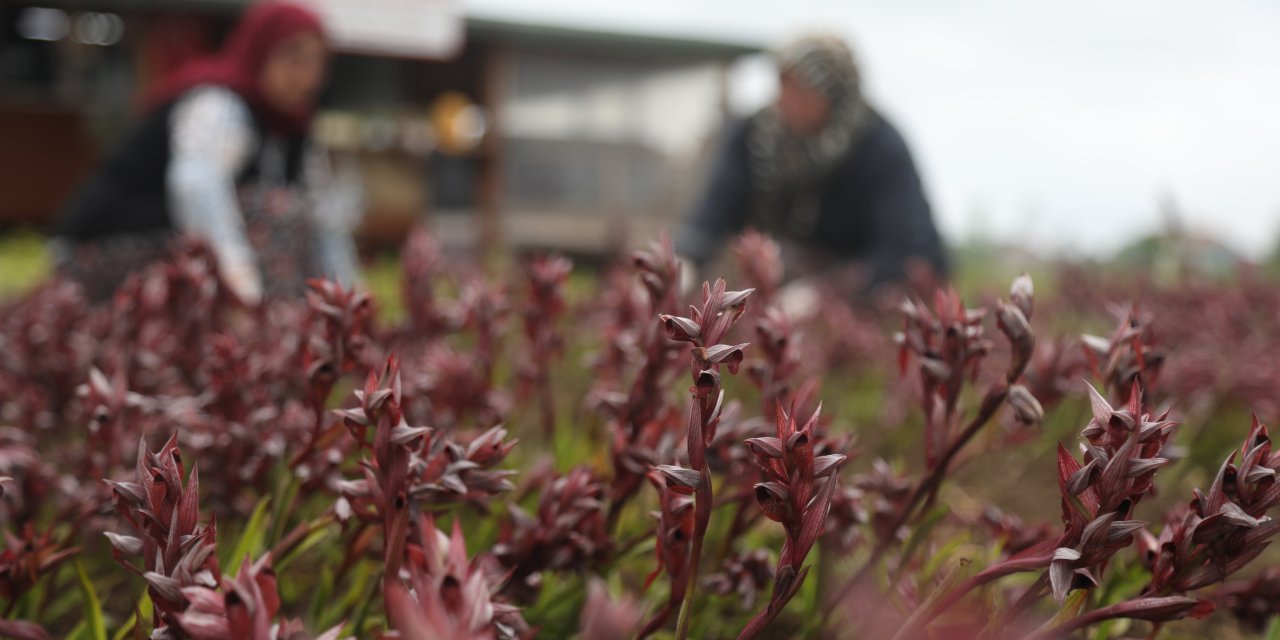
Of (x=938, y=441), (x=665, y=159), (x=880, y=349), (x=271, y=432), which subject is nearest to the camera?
(x=938, y=441)

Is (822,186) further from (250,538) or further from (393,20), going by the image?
(393,20)

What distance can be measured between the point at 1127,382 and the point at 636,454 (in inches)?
28.3

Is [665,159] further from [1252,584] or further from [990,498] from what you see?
[1252,584]

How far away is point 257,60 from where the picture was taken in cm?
514

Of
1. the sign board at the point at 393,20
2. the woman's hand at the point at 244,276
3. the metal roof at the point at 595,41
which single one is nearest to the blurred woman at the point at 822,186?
the woman's hand at the point at 244,276

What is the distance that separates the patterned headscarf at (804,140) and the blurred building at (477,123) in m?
7.26

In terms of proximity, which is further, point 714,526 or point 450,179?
point 450,179

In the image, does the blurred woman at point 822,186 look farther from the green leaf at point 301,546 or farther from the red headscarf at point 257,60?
the green leaf at point 301,546

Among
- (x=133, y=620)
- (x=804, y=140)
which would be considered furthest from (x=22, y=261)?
(x=133, y=620)

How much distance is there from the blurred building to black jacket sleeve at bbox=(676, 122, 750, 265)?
7232 mm

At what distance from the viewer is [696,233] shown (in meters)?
6.18

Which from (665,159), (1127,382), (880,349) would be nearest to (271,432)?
(1127,382)

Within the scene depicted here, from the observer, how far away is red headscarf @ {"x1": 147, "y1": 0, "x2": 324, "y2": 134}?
5.01 meters

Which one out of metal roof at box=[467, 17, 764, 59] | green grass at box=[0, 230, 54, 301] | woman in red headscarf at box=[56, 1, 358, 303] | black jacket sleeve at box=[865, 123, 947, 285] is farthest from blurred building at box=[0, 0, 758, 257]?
woman in red headscarf at box=[56, 1, 358, 303]
